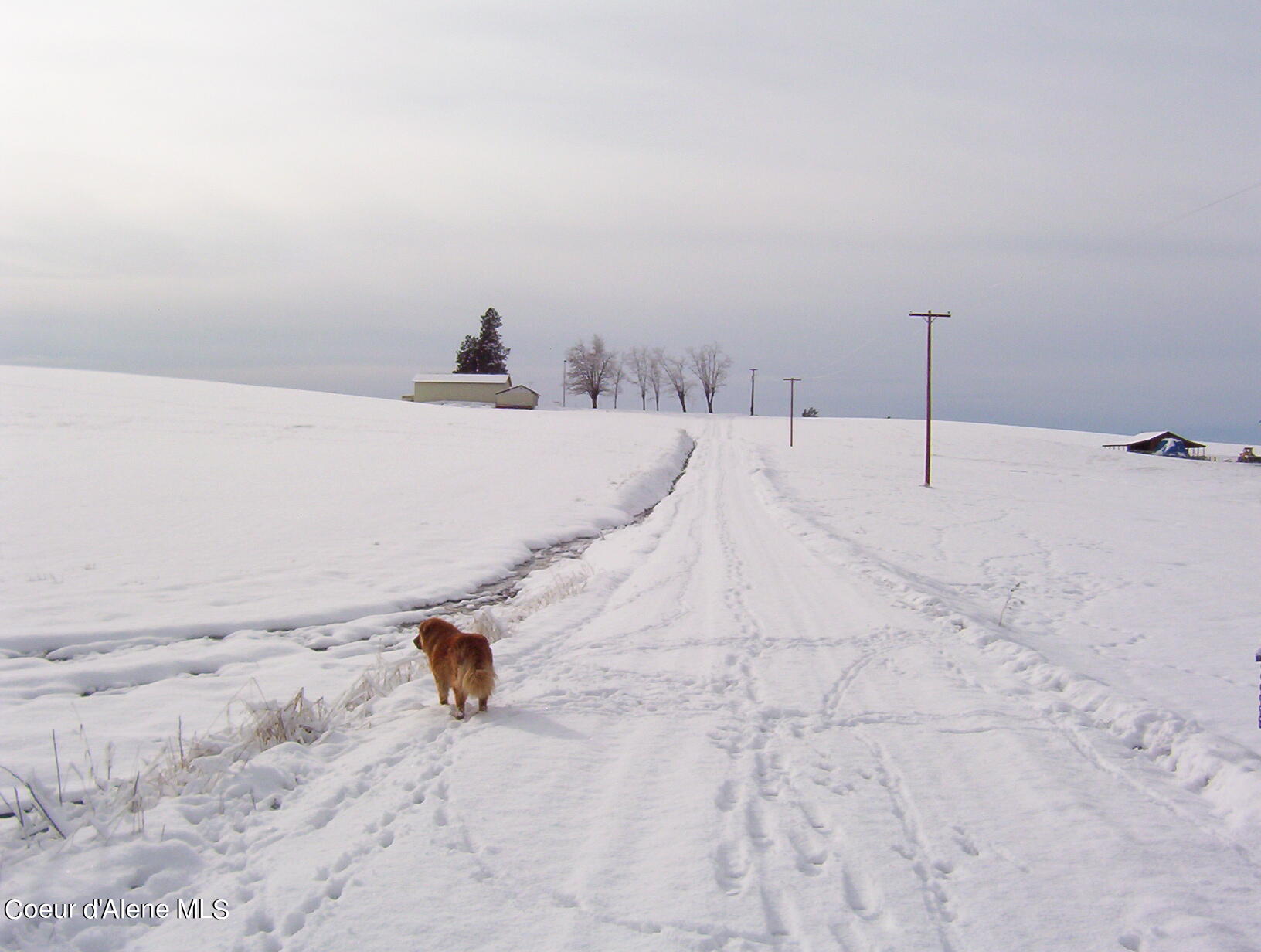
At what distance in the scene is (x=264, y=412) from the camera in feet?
149

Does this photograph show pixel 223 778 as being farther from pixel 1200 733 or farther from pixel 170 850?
pixel 1200 733

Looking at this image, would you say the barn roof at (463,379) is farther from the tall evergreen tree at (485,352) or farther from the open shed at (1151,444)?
the open shed at (1151,444)

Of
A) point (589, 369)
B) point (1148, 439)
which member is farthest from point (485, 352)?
point (1148, 439)

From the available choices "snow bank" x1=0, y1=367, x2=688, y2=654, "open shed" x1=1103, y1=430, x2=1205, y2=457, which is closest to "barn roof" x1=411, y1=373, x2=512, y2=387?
"snow bank" x1=0, y1=367, x2=688, y2=654

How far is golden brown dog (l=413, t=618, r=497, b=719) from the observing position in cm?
588

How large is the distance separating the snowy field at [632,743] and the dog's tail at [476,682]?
0.31m

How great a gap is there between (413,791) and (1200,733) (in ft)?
20.7

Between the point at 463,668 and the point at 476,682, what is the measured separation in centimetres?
17

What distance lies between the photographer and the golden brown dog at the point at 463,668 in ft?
19.3

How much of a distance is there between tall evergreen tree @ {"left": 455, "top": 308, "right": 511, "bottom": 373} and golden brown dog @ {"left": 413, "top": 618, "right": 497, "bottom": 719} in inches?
4338

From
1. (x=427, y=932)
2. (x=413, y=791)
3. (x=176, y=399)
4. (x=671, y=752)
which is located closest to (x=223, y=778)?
(x=413, y=791)

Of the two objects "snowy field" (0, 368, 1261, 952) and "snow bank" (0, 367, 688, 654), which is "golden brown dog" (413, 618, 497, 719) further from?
"snow bank" (0, 367, 688, 654)

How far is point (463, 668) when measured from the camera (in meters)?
5.93

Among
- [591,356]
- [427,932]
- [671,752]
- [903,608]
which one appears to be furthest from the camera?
[591,356]
